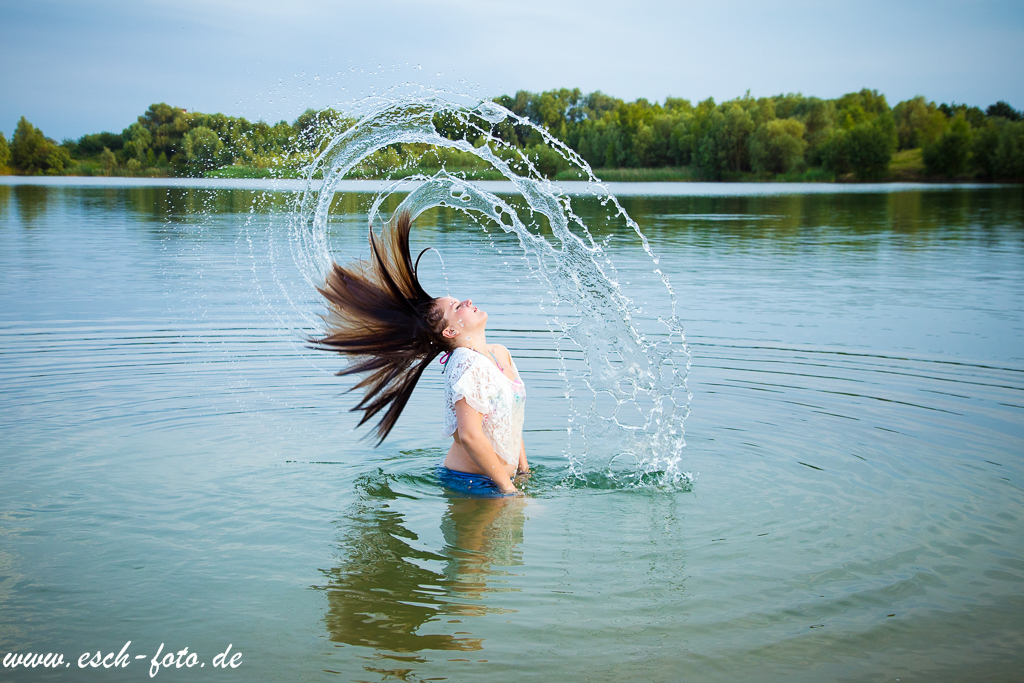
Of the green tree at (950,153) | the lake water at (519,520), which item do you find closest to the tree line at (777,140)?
the green tree at (950,153)

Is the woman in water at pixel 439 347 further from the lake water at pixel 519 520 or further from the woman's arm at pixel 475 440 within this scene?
the lake water at pixel 519 520

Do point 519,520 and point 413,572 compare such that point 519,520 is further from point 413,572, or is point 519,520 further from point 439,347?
point 439,347

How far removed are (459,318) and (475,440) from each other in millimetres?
910

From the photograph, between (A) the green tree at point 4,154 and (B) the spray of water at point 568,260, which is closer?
(B) the spray of water at point 568,260

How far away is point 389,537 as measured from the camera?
573 centimetres

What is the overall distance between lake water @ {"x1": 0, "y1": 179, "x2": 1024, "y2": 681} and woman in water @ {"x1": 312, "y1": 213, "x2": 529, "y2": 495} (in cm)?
37

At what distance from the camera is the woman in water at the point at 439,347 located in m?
6.11

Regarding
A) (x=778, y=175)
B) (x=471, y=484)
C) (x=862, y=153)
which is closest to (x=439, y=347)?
(x=471, y=484)

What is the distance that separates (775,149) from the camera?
11444cm

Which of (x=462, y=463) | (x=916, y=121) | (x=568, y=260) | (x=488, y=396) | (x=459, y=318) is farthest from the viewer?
(x=916, y=121)

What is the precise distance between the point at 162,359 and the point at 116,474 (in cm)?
443

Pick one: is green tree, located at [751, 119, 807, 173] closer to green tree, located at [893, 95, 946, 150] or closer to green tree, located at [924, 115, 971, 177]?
green tree, located at [924, 115, 971, 177]

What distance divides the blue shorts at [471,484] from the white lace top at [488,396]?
0.74 ft

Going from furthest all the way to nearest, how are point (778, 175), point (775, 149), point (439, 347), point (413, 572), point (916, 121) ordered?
point (916, 121)
point (778, 175)
point (775, 149)
point (439, 347)
point (413, 572)
